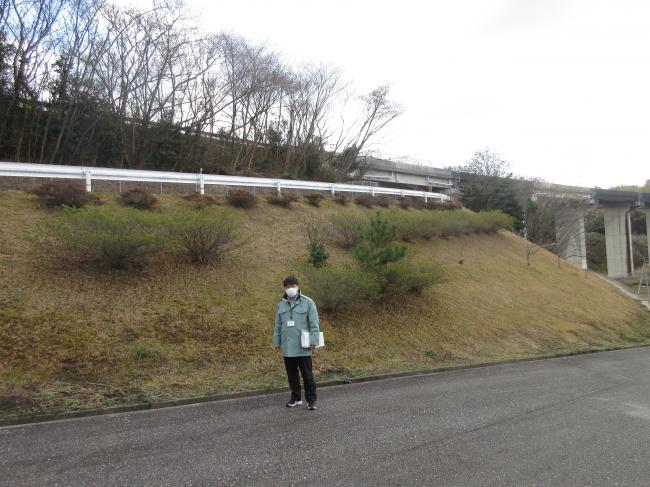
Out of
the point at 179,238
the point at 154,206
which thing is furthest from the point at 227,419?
the point at 154,206

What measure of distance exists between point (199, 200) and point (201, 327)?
6.82m

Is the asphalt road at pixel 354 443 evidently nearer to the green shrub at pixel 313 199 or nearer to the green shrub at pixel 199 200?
the green shrub at pixel 199 200

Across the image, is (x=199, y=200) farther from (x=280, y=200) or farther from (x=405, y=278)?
(x=405, y=278)

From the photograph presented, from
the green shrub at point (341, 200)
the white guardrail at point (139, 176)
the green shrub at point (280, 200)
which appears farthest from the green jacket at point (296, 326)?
the green shrub at point (341, 200)

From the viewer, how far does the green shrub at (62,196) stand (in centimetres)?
1109

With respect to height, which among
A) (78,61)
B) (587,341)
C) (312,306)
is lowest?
(587,341)

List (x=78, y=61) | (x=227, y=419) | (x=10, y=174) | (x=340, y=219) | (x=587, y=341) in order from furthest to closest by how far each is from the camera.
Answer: (x=78, y=61), (x=340, y=219), (x=587, y=341), (x=10, y=174), (x=227, y=419)

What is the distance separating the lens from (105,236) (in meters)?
8.46

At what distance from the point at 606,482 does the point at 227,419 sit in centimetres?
382

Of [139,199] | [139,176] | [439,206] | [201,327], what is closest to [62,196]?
[139,199]

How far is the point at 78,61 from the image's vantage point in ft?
67.4

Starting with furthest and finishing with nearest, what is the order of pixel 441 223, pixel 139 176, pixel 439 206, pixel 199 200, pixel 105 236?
pixel 439 206, pixel 441 223, pixel 199 200, pixel 139 176, pixel 105 236

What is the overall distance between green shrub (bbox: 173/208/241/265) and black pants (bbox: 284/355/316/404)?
531cm

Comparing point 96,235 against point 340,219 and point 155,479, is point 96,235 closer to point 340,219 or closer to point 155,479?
point 155,479
